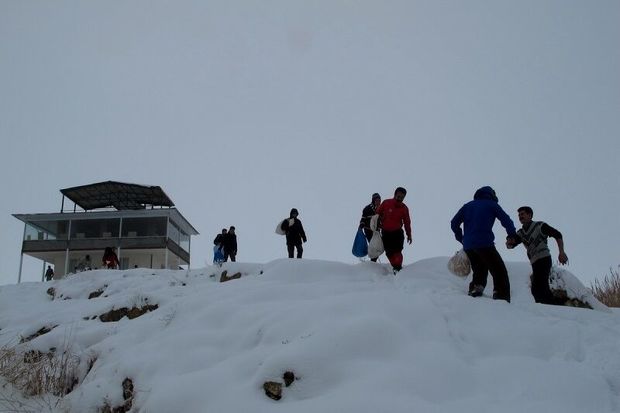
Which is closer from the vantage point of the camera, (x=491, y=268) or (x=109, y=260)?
(x=491, y=268)

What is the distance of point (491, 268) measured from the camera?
6.64m

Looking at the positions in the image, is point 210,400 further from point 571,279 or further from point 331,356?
point 571,279

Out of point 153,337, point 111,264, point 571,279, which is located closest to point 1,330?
point 153,337

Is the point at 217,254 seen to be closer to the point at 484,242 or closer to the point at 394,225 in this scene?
the point at 394,225

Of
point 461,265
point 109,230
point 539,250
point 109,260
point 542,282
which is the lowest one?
point 542,282

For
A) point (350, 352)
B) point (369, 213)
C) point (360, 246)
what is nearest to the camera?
point (350, 352)

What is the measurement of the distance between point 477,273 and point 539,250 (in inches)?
35.7

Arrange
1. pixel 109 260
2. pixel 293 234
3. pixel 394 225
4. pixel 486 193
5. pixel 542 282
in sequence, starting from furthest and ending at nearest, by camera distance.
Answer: pixel 109 260, pixel 293 234, pixel 394 225, pixel 486 193, pixel 542 282

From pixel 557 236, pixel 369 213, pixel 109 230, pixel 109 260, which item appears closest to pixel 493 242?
pixel 557 236

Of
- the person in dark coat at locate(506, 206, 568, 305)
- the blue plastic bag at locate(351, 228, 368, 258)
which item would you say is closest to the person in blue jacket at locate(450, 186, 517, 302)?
the person in dark coat at locate(506, 206, 568, 305)

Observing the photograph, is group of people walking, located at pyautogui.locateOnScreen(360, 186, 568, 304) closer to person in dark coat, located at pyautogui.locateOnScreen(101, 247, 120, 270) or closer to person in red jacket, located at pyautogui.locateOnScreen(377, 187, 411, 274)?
person in red jacket, located at pyautogui.locateOnScreen(377, 187, 411, 274)

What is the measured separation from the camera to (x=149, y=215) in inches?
1337

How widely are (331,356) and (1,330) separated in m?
6.68

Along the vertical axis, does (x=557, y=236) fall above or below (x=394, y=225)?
below
